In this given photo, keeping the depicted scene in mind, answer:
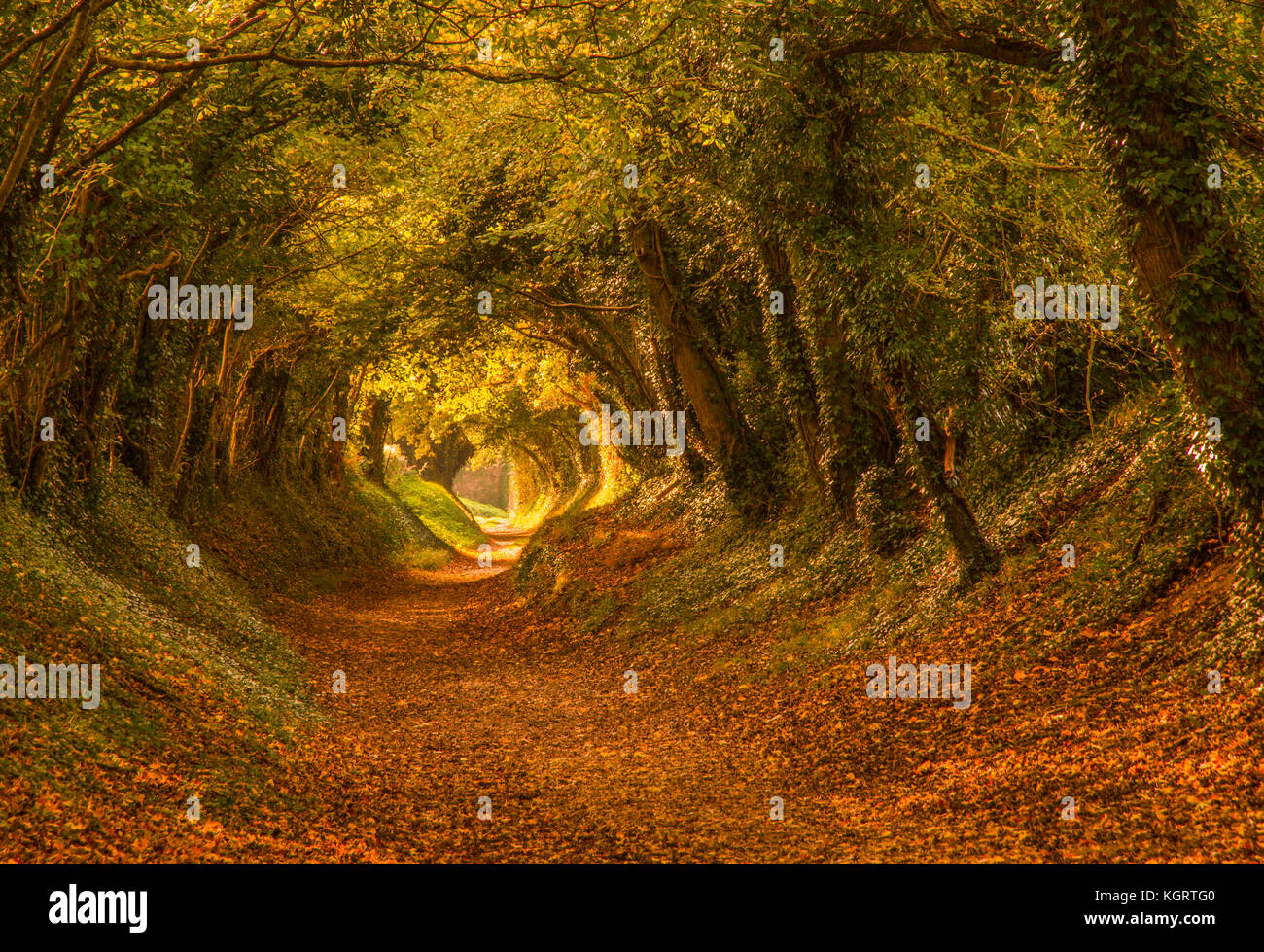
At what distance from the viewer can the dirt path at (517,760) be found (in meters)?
7.48

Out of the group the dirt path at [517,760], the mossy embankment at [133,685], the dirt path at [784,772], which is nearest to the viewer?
the mossy embankment at [133,685]

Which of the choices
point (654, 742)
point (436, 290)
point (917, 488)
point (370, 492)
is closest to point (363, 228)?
point (436, 290)

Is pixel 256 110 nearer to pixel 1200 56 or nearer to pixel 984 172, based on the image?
pixel 984 172

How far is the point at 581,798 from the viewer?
8789 mm

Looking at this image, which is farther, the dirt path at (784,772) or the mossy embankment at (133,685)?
the dirt path at (784,772)

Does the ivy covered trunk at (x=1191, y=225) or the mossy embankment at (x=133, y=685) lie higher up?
the ivy covered trunk at (x=1191, y=225)

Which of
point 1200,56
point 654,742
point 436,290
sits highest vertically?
point 436,290

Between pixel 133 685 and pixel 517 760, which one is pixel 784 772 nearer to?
pixel 517 760

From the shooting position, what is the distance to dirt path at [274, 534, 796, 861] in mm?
7477

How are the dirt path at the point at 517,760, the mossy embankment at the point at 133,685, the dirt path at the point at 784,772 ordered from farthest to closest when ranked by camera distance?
the dirt path at the point at 517,760
the dirt path at the point at 784,772
the mossy embankment at the point at 133,685

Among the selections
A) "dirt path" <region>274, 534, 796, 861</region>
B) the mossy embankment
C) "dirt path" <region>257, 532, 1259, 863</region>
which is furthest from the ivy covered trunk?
the mossy embankment

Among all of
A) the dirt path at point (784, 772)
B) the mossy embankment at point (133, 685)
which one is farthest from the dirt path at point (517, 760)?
the mossy embankment at point (133, 685)

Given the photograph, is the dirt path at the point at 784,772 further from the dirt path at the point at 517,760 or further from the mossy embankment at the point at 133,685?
the mossy embankment at the point at 133,685
